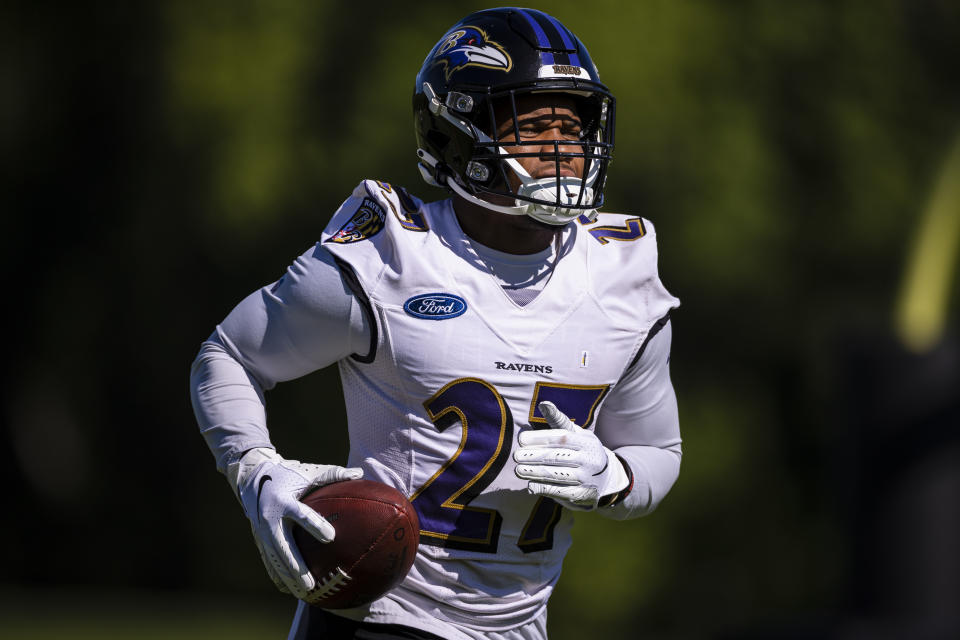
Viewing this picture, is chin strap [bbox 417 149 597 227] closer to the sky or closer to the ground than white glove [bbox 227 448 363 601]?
closer to the sky

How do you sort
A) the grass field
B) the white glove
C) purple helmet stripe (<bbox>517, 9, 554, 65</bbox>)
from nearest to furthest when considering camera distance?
the white glove < purple helmet stripe (<bbox>517, 9, 554, 65</bbox>) < the grass field

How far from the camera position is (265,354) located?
226cm

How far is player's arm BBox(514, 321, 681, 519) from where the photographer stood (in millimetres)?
2115

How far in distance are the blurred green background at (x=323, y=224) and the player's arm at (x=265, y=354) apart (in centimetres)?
484

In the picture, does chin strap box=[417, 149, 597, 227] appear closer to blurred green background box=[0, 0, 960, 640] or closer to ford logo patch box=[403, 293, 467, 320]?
ford logo patch box=[403, 293, 467, 320]

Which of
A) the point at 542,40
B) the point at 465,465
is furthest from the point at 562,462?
the point at 542,40

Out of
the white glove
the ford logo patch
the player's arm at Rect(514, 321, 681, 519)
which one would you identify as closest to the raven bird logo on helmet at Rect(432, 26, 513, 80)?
the ford logo patch

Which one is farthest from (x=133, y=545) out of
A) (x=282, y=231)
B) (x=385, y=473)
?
(x=385, y=473)

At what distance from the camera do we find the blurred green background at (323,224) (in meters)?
7.21

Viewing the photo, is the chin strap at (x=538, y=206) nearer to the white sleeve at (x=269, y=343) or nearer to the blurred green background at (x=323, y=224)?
the white sleeve at (x=269, y=343)

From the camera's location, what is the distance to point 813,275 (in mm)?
7480

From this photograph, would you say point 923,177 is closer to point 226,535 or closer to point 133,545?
point 226,535

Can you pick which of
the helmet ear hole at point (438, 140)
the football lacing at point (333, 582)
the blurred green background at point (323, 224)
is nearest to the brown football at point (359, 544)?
the football lacing at point (333, 582)

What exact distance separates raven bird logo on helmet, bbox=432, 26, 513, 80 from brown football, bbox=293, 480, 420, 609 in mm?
840
